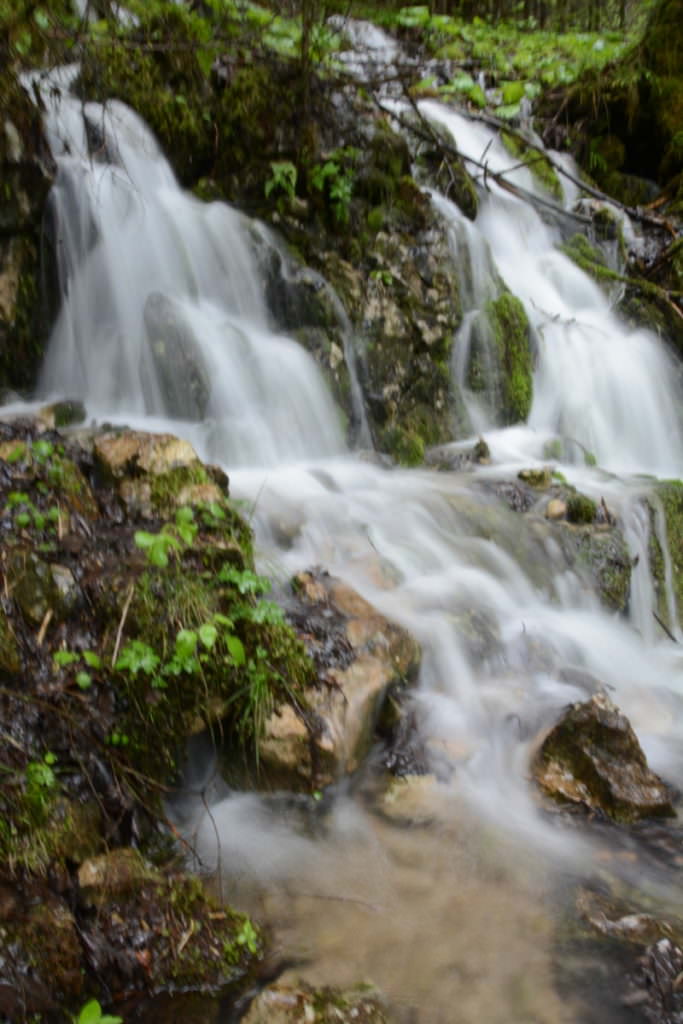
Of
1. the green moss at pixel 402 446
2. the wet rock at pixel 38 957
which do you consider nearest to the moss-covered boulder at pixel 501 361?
the green moss at pixel 402 446

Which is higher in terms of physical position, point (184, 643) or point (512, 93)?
point (512, 93)

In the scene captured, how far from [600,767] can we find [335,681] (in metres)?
1.17

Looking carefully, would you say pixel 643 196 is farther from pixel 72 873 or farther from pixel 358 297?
pixel 72 873

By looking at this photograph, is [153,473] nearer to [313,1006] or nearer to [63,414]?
[63,414]

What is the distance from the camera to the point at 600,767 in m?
3.01

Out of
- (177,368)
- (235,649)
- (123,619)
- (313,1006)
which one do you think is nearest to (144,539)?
(123,619)

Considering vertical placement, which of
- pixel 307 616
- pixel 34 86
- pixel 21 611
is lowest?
pixel 307 616

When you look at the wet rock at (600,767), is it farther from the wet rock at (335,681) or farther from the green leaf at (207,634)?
the green leaf at (207,634)

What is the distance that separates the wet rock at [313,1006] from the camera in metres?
1.90

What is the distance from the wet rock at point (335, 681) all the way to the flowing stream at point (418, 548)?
0.18m

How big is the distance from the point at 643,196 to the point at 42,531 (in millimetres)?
10590

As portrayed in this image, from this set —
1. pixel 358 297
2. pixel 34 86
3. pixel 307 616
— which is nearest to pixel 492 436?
pixel 358 297

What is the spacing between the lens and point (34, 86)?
16.6ft

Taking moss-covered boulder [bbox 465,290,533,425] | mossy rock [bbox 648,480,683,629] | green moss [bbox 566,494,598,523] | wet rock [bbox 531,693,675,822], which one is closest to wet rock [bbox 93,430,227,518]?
wet rock [bbox 531,693,675,822]
